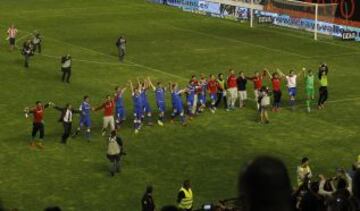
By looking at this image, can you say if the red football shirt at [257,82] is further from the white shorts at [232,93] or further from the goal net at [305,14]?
the goal net at [305,14]

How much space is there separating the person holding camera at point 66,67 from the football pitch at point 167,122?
44cm

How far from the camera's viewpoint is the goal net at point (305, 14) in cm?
5169

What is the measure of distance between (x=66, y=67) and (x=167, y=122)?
8.82 metres

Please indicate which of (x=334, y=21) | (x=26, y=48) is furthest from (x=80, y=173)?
(x=334, y=21)

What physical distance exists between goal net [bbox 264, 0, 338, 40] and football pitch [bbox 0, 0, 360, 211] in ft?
3.87

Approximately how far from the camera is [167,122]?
2878cm

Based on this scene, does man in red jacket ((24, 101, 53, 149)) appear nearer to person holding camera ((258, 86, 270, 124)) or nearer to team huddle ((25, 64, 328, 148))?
team huddle ((25, 64, 328, 148))

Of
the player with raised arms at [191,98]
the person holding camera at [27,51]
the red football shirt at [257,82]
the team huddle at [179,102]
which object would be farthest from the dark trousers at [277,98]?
the person holding camera at [27,51]

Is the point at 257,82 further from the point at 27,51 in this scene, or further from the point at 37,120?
the point at 27,51

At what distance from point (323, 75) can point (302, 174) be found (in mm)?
12628

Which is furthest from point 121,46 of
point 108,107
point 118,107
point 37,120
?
point 37,120

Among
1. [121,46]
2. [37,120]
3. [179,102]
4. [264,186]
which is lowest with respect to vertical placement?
[37,120]

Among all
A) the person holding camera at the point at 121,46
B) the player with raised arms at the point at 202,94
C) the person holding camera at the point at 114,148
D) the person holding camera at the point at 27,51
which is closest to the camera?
the person holding camera at the point at 114,148

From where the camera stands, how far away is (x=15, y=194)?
2041 centimetres
